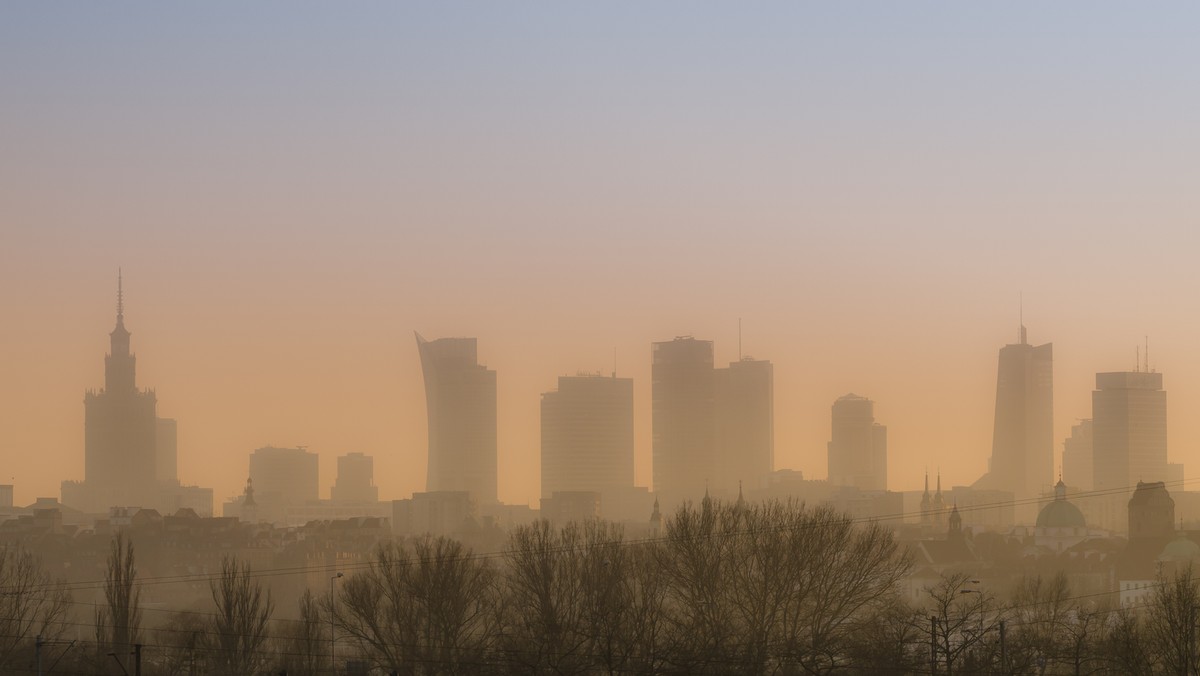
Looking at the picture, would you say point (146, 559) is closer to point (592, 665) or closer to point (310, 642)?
point (310, 642)

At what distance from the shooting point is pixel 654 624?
8025cm

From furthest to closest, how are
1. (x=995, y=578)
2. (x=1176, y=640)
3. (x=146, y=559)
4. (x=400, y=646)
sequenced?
1. (x=146, y=559)
2. (x=995, y=578)
3. (x=400, y=646)
4. (x=1176, y=640)

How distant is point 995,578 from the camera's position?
18300cm

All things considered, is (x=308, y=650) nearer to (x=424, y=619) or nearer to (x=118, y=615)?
(x=424, y=619)

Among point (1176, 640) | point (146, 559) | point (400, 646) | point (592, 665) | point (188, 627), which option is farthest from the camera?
point (146, 559)

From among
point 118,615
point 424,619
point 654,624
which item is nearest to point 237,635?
point 118,615

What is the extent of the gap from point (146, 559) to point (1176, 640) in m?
145

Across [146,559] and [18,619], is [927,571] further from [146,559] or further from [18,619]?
[18,619]

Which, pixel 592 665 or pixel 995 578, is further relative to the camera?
pixel 995 578

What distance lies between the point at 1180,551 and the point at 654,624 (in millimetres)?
105515

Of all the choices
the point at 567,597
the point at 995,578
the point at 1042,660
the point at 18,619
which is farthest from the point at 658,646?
the point at 995,578

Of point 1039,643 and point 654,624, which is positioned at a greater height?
point 654,624

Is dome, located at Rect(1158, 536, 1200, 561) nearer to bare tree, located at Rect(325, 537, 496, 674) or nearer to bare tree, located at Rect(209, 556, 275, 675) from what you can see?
bare tree, located at Rect(325, 537, 496, 674)

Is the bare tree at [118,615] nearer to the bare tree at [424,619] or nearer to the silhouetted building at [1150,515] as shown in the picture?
the bare tree at [424,619]
